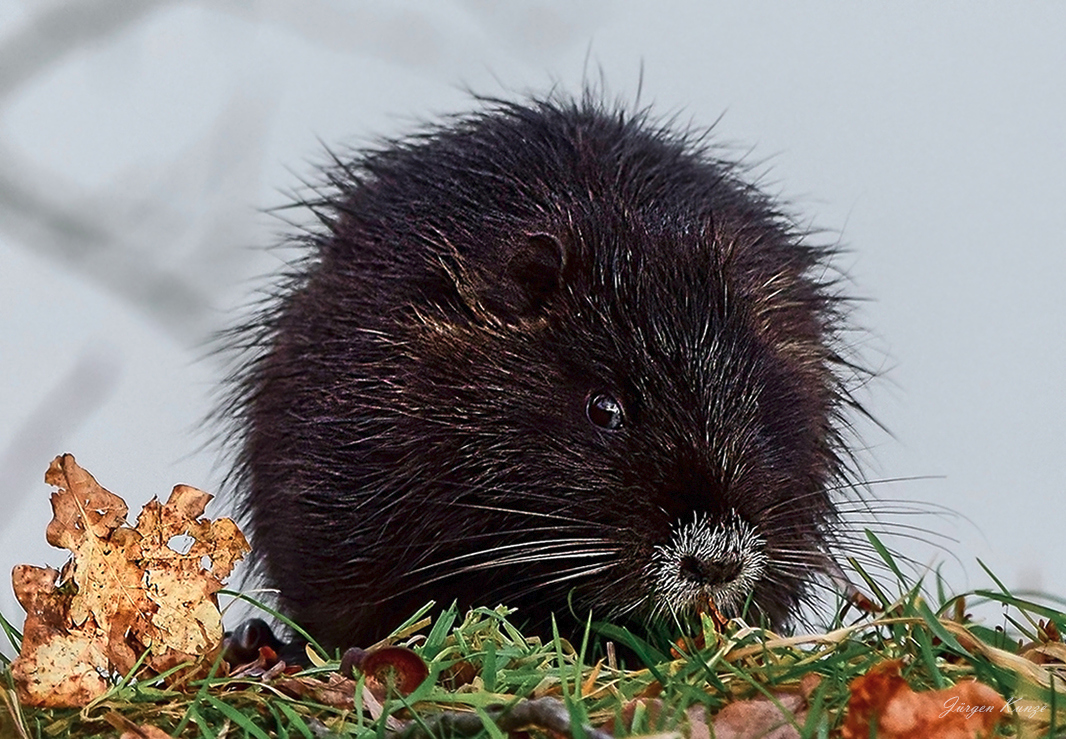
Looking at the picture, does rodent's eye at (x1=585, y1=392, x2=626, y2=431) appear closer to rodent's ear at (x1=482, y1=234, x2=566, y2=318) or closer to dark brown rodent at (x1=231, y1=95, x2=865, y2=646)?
dark brown rodent at (x1=231, y1=95, x2=865, y2=646)

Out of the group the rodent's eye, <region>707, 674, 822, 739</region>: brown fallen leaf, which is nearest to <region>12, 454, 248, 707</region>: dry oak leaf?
the rodent's eye

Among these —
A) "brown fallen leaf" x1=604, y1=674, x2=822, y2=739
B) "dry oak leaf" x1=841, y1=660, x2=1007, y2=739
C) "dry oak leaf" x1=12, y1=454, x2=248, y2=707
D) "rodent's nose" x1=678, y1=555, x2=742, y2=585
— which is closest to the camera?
"dry oak leaf" x1=841, y1=660, x2=1007, y2=739

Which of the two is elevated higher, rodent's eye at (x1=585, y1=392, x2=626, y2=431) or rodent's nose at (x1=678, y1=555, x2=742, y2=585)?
rodent's eye at (x1=585, y1=392, x2=626, y2=431)

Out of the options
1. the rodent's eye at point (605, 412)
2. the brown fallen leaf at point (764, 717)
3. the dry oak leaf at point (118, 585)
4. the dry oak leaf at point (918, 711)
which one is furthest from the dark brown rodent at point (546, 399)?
the dry oak leaf at point (918, 711)

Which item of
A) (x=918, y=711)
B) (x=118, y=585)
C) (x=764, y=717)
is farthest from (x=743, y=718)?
(x=118, y=585)

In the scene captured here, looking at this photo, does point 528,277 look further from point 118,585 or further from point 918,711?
point 918,711

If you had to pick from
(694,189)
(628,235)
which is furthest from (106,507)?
(694,189)

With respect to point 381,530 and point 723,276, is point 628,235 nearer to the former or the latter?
point 723,276
